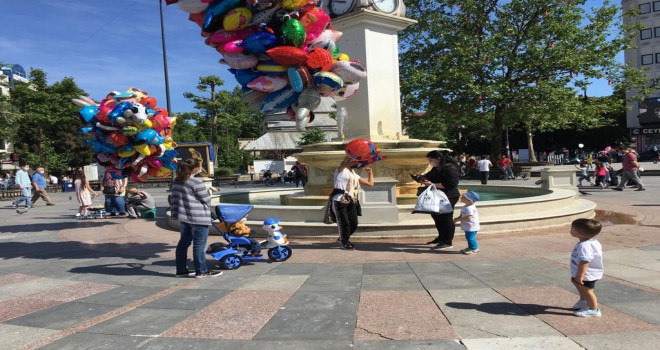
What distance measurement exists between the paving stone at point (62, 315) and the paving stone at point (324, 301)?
1928 mm

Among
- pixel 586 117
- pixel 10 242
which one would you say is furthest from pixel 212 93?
pixel 10 242

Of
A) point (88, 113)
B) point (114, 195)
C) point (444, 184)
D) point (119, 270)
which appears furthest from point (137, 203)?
point (444, 184)

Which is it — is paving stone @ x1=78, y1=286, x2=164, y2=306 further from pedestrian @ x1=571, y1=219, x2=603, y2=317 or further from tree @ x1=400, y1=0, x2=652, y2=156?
tree @ x1=400, y1=0, x2=652, y2=156

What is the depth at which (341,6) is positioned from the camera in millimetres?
10938

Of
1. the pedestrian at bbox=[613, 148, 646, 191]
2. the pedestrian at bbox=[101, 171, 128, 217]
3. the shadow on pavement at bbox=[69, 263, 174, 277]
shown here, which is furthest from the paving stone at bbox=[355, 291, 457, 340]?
the pedestrian at bbox=[613, 148, 646, 191]

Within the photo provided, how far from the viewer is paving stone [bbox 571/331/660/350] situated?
3.27 meters

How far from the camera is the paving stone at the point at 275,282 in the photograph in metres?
5.15

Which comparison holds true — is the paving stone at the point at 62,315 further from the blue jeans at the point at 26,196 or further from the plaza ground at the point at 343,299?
the blue jeans at the point at 26,196

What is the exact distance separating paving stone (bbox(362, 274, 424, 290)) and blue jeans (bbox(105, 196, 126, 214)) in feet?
35.7

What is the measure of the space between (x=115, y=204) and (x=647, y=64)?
64406mm

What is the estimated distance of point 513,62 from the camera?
2388cm

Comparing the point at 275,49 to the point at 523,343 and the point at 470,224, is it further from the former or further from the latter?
the point at 523,343

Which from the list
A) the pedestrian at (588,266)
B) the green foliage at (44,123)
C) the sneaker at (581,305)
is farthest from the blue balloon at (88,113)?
the green foliage at (44,123)

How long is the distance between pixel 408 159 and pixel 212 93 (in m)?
36.3
